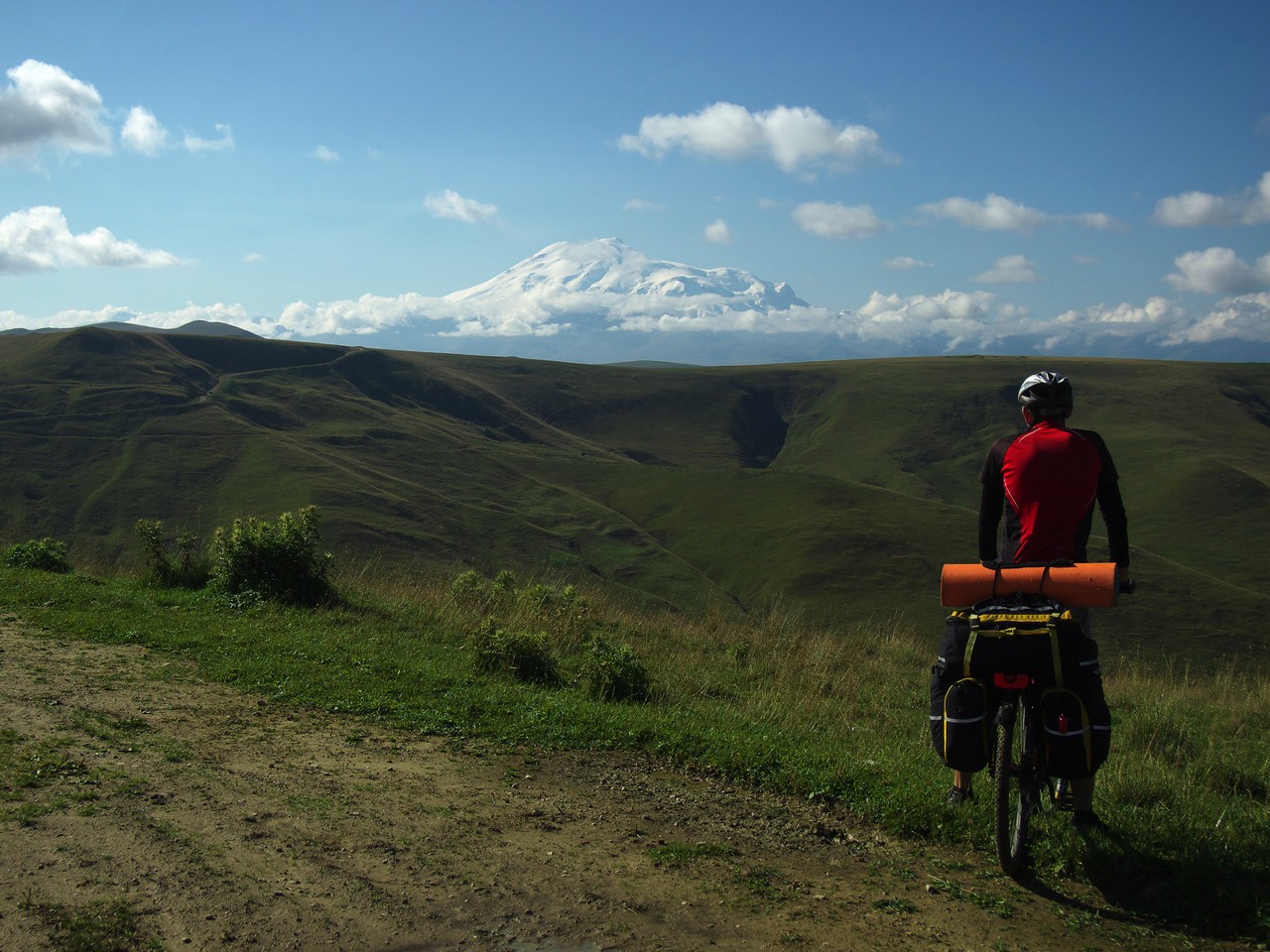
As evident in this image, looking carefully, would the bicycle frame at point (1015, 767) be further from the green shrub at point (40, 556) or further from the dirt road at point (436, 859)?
the green shrub at point (40, 556)

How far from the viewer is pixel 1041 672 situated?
503 centimetres

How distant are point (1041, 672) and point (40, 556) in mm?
15046

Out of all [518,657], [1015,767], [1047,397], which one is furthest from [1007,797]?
[518,657]

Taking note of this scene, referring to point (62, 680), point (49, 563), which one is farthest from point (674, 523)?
point (62, 680)

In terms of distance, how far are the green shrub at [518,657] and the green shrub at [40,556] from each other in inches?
350

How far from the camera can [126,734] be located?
21.9 ft

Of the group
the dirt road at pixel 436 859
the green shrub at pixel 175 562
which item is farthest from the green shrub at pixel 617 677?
the green shrub at pixel 175 562

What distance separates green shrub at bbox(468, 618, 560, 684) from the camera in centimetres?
931

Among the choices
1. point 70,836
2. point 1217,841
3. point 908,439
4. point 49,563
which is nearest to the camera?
point 70,836

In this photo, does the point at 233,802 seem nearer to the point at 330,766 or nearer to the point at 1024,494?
the point at 330,766

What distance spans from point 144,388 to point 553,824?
132m

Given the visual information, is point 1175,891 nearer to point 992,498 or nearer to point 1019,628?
point 1019,628

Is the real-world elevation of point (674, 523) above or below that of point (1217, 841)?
below

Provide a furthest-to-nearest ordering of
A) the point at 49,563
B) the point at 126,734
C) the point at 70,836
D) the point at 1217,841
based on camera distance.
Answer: the point at 49,563 < the point at 126,734 < the point at 1217,841 < the point at 70,836
